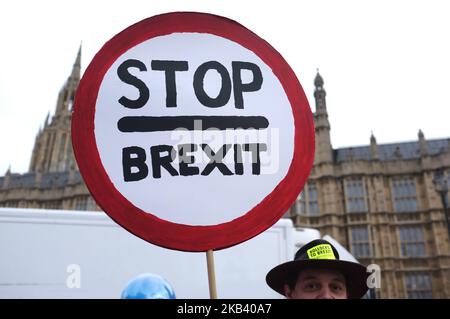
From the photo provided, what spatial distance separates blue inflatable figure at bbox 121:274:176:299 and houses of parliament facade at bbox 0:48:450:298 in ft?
82.3

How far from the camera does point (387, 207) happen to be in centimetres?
2662

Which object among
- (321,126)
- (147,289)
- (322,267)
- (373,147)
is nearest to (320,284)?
(322,267)

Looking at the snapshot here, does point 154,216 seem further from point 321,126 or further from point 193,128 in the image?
point 321,126

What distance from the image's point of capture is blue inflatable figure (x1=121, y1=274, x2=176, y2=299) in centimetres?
113

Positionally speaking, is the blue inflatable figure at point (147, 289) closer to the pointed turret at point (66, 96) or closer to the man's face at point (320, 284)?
the man's face at point (320, 284)

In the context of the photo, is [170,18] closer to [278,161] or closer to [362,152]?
[278,161]

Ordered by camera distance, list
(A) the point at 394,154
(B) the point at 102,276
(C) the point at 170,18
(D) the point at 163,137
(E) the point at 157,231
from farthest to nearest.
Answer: (A) the point at 394,154 → (B) the point at 102,276 → (C) the point at 170,18 → (D) the point at 163,137 → (E) the point at 157,231

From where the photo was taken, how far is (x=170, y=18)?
66.6 inches

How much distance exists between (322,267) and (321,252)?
3.3 inches

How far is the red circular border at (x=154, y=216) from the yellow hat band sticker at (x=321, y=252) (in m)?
0.87

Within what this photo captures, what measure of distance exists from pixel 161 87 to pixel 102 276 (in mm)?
4890

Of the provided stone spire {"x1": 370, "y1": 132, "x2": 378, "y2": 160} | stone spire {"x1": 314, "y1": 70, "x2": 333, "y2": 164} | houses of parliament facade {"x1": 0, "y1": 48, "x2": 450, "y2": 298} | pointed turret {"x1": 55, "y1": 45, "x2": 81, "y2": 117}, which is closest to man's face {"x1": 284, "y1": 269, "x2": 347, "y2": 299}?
houses of parliament facade {"x1": 0, "y1": 48, "x2": 450, "y2": 298}

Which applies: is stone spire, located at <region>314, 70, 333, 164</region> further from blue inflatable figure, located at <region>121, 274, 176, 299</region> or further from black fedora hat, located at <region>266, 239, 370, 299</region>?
blue inflatable figure, located at <region>121, 274, 176, 299</region>
